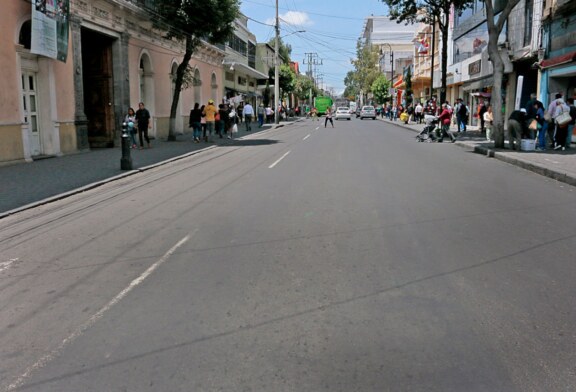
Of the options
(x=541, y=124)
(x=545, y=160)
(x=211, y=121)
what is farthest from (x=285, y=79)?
(x=545, y=160)

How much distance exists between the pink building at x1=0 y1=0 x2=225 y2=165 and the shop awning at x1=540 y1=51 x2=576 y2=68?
16996 millimetres

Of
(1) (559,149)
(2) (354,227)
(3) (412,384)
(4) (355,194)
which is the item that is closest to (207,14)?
(1) (559,149)

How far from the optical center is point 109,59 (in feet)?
75.5

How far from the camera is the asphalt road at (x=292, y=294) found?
3.51 m

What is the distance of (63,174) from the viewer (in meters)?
13.5

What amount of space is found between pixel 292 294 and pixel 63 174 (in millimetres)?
10266

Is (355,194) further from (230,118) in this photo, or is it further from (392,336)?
(230,118)

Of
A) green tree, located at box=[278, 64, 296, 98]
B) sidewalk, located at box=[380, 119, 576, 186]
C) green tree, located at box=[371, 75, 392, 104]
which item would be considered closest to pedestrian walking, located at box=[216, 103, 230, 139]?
sidewalk, located at box=[380, 119, 576, 186]

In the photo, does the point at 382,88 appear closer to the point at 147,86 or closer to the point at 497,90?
the point at 147,86

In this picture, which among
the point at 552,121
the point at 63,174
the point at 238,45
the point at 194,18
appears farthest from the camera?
the point at 238,45

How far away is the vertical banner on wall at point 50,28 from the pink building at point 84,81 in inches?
18.8

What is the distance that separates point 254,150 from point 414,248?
14815 millimetres

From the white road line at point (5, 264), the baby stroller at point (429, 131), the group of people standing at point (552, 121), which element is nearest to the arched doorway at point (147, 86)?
the baby stroller at point (429, 131)

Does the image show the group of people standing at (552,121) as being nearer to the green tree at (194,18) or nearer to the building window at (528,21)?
the building window at (528,21)
